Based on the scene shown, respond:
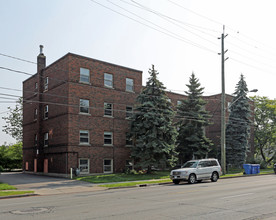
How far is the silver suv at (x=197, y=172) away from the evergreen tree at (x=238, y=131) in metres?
19.2

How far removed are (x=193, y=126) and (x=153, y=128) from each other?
27.0 feet

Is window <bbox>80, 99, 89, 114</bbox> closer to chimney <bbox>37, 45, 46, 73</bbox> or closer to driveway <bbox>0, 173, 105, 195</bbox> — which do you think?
driveway <bbox>0, 173, 105, 195</bbox>

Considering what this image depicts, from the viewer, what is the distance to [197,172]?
22.4 m

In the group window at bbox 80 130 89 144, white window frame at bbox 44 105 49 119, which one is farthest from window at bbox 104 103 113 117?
white window frame at bbox 44 105 49 119

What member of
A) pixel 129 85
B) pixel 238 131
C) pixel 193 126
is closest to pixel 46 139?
pixel 129 85

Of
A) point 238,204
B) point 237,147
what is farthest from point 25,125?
point 238,204

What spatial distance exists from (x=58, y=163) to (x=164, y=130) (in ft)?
35.2

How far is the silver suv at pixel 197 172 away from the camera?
71.9 ft

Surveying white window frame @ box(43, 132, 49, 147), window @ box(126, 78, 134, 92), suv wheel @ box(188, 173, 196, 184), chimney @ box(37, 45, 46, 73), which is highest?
chimney @ box(37, 45, 46, 73)

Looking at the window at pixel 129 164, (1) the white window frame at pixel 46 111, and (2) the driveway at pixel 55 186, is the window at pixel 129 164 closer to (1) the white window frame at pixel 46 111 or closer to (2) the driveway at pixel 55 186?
(2) the driveway at pixel 55 186

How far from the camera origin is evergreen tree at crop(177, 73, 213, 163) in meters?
35.2

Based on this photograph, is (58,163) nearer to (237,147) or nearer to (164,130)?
(164,130)

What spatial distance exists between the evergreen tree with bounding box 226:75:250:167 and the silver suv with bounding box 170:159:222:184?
756 inches

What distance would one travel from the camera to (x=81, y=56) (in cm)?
3086
